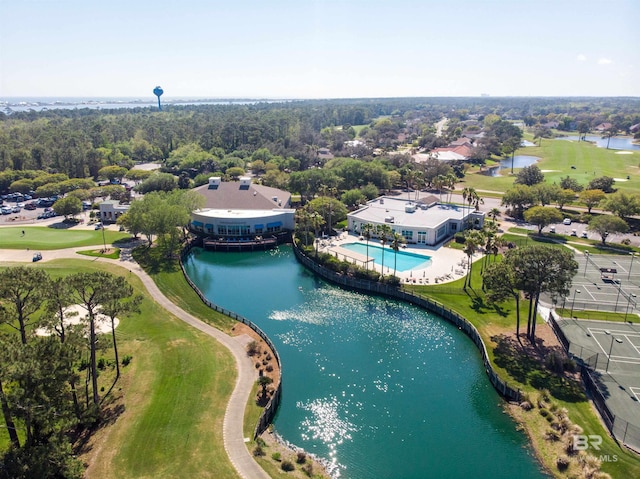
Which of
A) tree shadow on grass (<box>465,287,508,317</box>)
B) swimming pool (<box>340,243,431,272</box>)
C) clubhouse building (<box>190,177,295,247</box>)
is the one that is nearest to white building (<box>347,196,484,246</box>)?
swimming pool (<box>340,243,431,272</box>)

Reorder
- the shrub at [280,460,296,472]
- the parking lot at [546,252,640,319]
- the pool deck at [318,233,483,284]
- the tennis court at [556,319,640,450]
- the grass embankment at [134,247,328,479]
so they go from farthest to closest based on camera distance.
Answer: the pool deck at [318,233,483,284], the parking lot at [546,252,640,319], the tennis court at [556,319,640,450], the grass embankment at [134,247,328,479], the shrub at [280,460,296,472]

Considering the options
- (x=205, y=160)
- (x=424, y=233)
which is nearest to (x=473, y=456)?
(x=424, y=233)

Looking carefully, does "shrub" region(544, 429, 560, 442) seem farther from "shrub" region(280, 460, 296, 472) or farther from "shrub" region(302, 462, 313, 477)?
"shrub" region(280, 460, 296, 472)

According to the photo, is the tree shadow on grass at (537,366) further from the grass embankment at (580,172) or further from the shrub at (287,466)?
the grass embankment at (580,172)

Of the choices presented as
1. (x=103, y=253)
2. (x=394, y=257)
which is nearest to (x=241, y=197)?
(x=103, y=253)

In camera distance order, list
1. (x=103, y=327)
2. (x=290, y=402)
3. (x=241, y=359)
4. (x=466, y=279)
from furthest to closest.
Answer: (x=466, y=279), (x=103, y=327), (x=241, y=359), (x=290, y=402)

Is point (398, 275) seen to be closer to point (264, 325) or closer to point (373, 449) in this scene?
point (264, 325)

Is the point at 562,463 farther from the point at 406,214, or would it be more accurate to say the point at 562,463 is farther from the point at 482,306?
the point at 406,214
